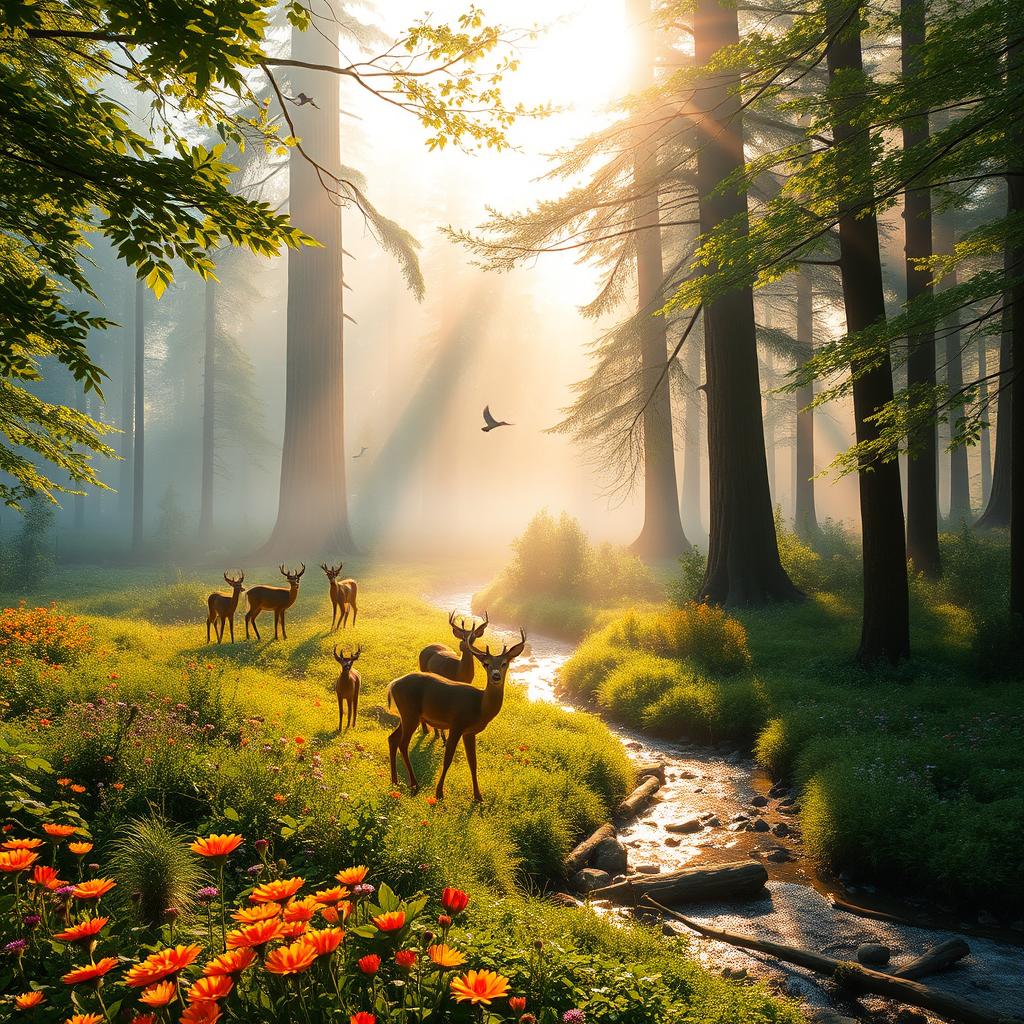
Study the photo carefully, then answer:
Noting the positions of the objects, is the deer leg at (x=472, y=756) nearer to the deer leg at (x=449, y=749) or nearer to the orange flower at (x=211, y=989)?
the deer leg at (x=449, y=749)

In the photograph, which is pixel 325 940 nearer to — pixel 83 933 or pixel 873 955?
pixel 83 933

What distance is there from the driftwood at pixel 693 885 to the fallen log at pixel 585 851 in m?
0.40

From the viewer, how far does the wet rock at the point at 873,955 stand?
4.82m

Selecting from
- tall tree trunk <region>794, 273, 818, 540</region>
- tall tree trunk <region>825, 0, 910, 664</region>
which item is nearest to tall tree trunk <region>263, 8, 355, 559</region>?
tall tree trunk <region>794, 273, 818, 540</region>

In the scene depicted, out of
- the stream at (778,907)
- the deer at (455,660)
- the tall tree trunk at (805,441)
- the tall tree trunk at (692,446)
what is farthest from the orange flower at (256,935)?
the tall tree trunk at (692,446)

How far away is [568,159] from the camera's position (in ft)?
48.4

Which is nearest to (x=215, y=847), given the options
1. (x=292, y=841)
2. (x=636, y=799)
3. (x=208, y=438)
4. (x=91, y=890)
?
(x=91, y=890)

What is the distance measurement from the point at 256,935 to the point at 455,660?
6.01 metres

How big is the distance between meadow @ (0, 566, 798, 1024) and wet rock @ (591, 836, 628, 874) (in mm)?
304

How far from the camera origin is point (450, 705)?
6.14m

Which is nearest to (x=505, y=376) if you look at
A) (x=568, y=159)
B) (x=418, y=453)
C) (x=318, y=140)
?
(x=418, y=453)

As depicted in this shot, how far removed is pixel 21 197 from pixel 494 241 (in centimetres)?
1014

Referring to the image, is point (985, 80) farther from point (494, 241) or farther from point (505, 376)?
point (505, 376)

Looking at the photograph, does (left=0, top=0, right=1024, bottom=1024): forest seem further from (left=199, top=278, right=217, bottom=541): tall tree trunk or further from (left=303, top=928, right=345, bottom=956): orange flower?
(left=199, top=278, right=217, bottom=541): tall tree trunk
